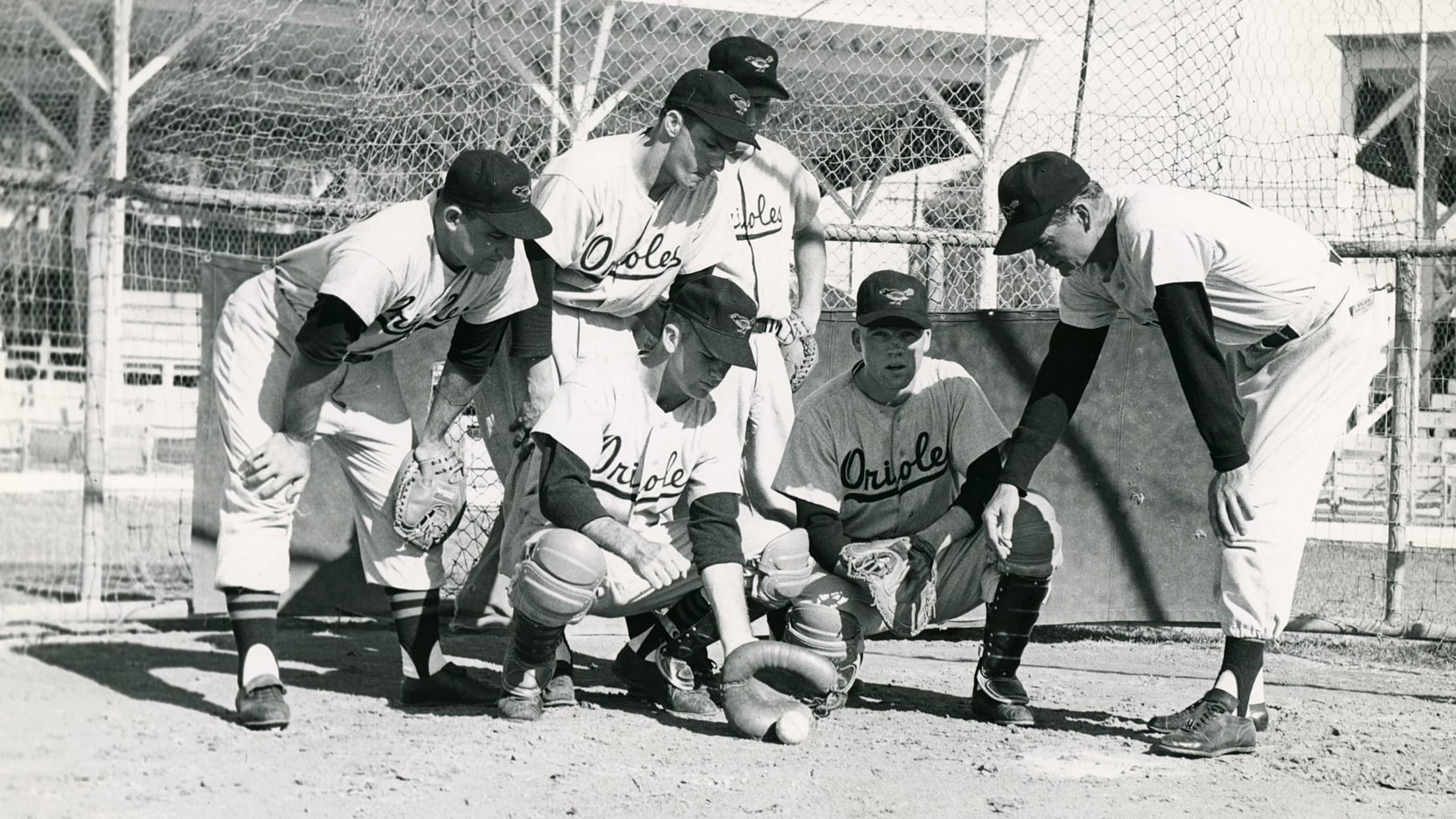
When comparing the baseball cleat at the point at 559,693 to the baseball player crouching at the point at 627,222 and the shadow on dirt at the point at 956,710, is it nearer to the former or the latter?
the baseball player crouching at the point at 627,222

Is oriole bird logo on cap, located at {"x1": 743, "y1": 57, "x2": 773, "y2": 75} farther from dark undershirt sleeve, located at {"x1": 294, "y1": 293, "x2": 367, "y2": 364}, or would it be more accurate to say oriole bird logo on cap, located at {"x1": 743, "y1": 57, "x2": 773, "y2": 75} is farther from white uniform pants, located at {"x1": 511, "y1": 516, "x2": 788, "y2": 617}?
dark undershirt sleeve, located at {"x1": 294, "y1": 293, "x2": 367, "y2": 364}

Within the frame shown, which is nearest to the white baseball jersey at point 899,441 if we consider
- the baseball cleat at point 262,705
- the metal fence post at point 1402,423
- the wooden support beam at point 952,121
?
the baseball cleat at point 262,705

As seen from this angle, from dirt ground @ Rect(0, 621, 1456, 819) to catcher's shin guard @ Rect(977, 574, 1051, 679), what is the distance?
23 centimetres

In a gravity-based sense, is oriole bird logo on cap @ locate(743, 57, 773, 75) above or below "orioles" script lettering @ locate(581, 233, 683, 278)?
above

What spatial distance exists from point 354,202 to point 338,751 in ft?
9.83

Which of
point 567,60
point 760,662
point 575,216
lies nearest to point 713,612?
point 760,662

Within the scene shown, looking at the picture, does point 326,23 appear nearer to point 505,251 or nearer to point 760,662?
point 505,251

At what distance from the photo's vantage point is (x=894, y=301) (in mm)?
4172

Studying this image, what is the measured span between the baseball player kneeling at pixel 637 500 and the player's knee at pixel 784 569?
130 millimetres

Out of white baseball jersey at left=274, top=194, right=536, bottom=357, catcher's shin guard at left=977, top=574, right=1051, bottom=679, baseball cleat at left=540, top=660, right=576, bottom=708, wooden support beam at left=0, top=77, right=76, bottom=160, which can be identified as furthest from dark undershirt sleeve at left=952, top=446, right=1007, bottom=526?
wooden support beam at left=0, top=77, right=76, bottom=160

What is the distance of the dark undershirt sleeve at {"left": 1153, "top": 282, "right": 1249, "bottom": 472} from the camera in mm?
3668

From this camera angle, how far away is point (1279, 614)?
12.8 feet

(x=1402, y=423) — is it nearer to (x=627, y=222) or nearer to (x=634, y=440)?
(x=627, y=222)

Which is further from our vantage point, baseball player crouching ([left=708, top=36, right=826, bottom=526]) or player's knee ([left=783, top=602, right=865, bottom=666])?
baseball player crouching ([left=708, top=36, right=826, bottom=526])
